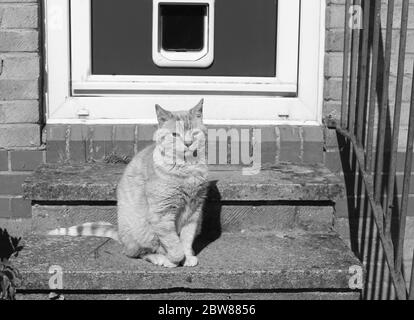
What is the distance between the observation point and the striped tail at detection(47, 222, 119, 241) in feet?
10.4

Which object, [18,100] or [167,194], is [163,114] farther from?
[18,100]

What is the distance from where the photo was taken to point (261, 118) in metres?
3.76

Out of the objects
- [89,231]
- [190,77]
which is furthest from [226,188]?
[190,77]

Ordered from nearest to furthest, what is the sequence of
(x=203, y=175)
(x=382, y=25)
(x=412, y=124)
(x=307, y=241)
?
(x=412, y=124) → (x=203, y=175) → (x=307, y=241) → (x=382, y=25)

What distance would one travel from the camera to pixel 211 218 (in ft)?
10.8

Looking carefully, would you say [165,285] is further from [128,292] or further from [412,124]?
[412,124]

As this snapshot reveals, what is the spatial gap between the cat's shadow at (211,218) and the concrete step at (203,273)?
0.27 meters

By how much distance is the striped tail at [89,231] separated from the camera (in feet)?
10.4

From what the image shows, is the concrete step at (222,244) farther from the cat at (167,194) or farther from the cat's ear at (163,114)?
the cat's ear at (163,114)

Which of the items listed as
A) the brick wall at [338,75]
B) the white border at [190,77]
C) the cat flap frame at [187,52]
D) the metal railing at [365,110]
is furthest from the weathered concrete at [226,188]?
the cat flap frame at [187,52]

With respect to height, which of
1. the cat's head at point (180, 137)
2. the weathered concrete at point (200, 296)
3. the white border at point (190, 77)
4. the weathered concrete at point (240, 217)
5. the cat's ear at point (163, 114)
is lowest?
the weathered concrete at point (200, 296)

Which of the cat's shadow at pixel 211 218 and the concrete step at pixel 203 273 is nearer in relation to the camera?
the concrete step at pixel 203 273

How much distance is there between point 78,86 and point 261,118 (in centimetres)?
113
